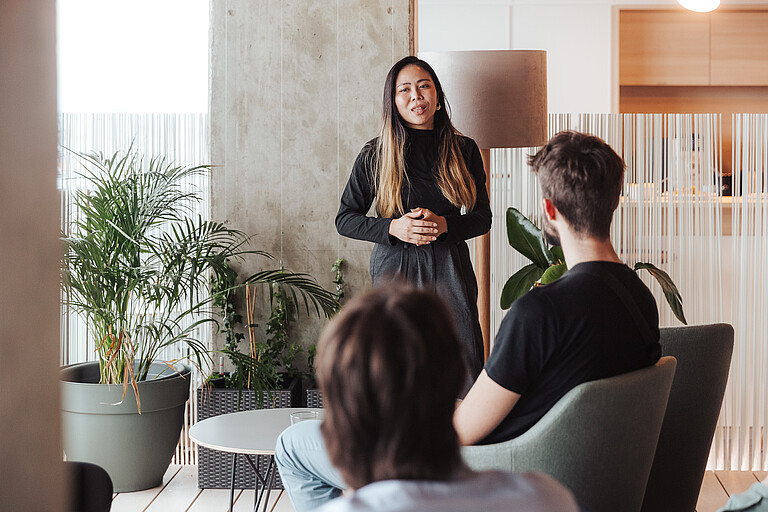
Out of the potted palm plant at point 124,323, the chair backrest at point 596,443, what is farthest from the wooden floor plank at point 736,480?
the potted palm plant at point 124,323

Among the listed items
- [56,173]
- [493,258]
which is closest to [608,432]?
[56,173]

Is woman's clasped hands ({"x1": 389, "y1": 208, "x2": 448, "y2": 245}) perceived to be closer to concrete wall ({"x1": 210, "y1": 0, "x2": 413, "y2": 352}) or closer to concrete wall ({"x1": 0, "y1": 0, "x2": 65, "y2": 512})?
concrete wall ({"x1": 210, "y1": 0, "x2": 413, "y2": 352})

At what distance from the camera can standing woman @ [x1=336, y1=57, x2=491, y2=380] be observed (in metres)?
2.76

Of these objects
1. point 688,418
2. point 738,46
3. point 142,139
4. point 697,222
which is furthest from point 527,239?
point 738,46

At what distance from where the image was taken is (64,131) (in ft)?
11.4

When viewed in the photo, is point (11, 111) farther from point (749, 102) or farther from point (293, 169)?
point (749, 102)

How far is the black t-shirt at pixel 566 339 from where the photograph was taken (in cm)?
146

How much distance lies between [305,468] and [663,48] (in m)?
4.86

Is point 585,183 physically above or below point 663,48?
below

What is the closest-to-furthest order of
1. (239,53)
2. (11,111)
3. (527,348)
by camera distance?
(11,111), (527,348), (239,53)

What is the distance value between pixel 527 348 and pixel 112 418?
80.8 inches

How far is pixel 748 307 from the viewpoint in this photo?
3520 mm

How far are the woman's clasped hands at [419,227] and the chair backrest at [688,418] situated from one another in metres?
0.93

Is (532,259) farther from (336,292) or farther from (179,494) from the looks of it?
(179,494)
